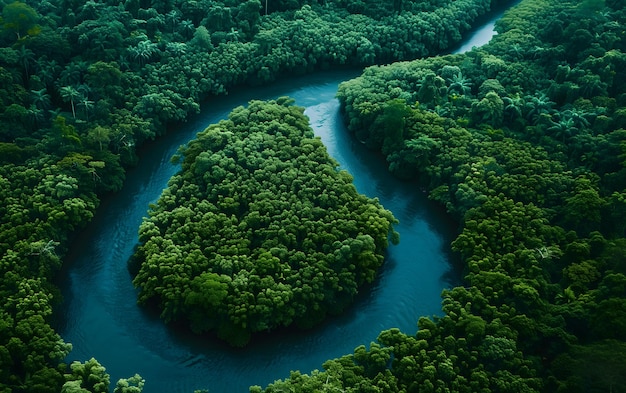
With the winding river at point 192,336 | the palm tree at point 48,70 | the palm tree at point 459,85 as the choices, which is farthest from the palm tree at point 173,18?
the palm tree at point 459,85

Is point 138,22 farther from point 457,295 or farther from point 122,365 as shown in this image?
point 457,295

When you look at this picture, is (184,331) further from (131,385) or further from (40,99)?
(40,99)

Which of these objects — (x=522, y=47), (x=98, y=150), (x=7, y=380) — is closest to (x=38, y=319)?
(x=7, y=380)

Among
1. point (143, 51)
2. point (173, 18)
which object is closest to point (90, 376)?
point (143, 51)

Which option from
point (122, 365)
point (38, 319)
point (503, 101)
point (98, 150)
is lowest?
point (122, 365)

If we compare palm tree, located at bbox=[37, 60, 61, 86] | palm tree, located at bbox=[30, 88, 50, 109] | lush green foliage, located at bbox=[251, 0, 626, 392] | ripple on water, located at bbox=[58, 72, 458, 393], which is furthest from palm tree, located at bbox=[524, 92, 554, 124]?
palm tree, located at bbox=[37, 60, 61, 86]

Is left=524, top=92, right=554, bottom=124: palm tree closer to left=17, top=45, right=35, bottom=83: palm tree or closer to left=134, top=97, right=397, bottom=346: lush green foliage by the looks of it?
left=134, top=97, right=397, bottom=346: lush green foliage
